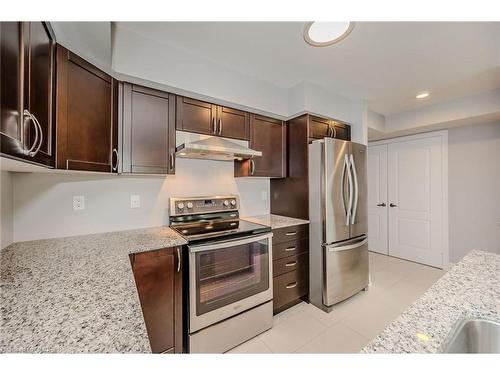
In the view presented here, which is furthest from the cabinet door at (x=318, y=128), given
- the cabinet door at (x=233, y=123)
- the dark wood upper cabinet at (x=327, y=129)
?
the cabinet door at (x=233, y=123)

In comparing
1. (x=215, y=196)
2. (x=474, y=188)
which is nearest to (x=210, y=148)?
(x=215, y=196)

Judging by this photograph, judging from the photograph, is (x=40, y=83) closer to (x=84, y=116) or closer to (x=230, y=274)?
(x=84, y=116)

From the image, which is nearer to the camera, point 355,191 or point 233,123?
point 233,123

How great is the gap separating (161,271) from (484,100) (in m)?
3.85

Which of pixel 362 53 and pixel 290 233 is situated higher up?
pixel 362 53

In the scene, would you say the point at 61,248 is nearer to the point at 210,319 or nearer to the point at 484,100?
the point at 210,319

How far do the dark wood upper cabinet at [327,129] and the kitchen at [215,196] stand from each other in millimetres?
22

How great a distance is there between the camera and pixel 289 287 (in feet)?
7.04

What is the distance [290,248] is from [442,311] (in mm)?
1502

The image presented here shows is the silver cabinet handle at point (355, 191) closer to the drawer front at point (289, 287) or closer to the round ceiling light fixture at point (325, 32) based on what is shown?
the drawer front at point (289, 287)

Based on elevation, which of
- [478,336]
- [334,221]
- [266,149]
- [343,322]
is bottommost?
[343,322]

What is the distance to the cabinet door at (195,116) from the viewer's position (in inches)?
73.0

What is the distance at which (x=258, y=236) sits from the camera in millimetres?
1815

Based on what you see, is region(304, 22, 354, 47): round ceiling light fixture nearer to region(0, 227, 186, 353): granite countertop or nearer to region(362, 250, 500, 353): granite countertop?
region(362, 250, 500, 353): granite countertop
